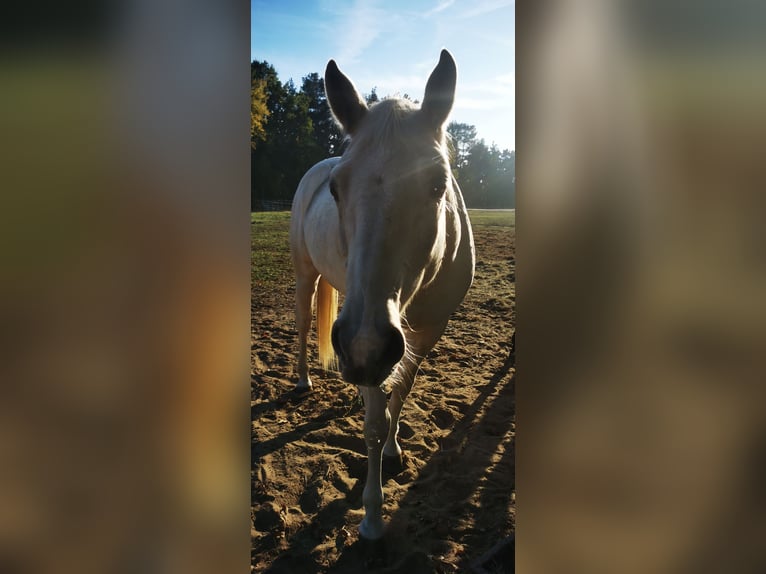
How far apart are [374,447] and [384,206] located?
1712mm

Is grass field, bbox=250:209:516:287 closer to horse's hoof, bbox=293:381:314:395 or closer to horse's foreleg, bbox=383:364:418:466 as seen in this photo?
horse's hoof, bbox=293:381:314:395

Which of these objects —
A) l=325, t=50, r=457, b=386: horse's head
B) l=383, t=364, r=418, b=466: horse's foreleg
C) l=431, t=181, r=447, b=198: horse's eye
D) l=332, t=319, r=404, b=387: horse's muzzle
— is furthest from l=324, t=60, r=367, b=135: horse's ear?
l=383, t=364, r=418, b=466: horse's foreleg

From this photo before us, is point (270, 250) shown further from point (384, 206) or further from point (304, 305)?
point (384, 206)

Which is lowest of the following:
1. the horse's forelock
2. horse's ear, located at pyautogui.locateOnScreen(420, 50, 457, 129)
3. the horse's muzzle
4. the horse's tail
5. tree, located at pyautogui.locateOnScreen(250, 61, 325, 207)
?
the horse's tail

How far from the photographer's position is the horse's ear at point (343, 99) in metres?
1.96

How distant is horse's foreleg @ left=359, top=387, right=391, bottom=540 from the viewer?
2.53m

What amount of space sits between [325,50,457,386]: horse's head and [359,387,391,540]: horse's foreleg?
3.47 feet

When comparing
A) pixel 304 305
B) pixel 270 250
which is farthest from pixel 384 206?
pixel 270 250

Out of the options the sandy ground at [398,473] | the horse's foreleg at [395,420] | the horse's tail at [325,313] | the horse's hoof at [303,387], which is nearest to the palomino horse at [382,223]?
the sandy ground at [398,473]
